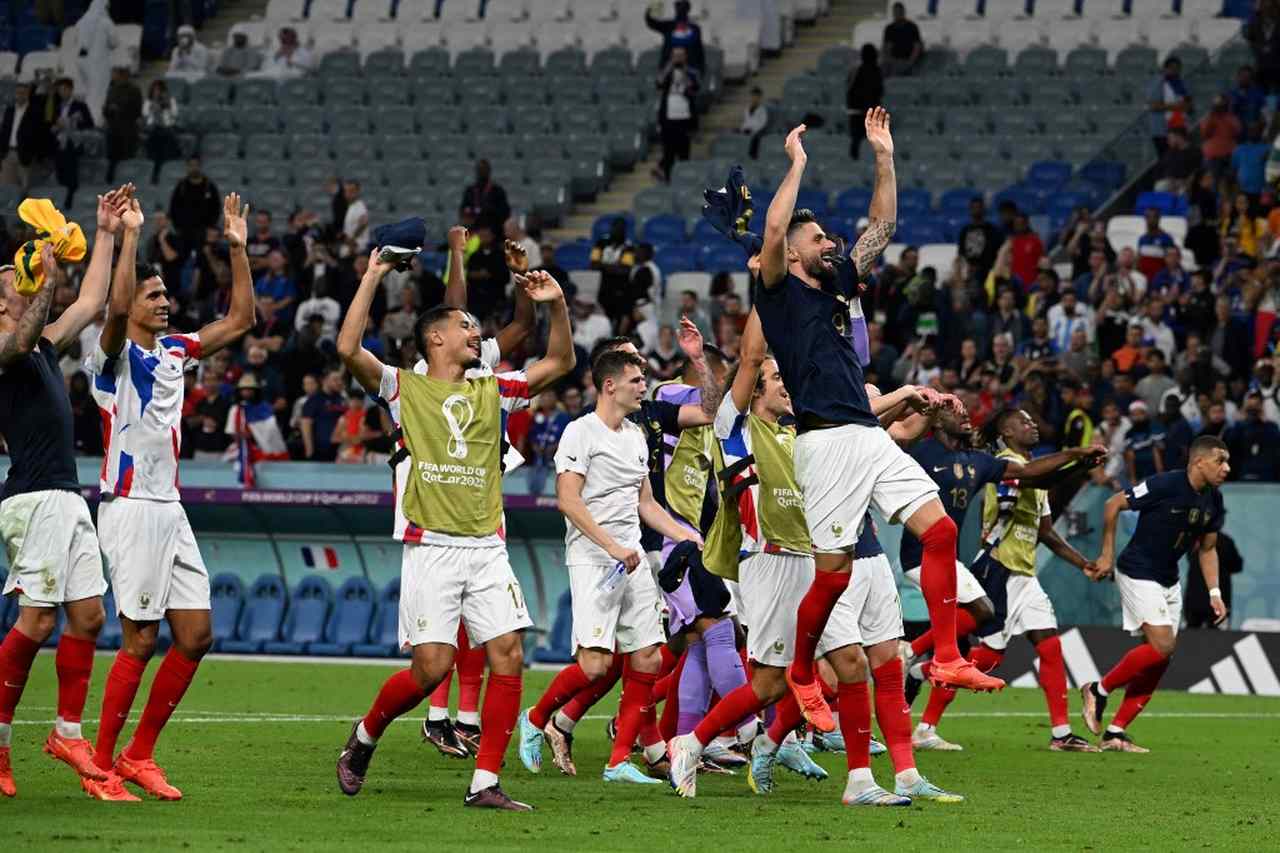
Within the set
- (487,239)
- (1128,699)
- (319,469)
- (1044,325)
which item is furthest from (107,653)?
(1128,699)

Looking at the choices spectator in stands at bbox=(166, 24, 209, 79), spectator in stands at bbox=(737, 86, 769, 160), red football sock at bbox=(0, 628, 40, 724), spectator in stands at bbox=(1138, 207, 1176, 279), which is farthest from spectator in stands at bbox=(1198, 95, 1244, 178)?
red football sock at bbox=(0, 628, 40, 724)

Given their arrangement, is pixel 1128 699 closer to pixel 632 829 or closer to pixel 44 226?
pixel 632 829

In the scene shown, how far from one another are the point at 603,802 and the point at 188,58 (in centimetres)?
2897

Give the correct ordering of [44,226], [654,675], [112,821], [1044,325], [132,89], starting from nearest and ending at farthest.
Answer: [112,821] < [44,226] < [654,675] < [1044,325] < [132,89]

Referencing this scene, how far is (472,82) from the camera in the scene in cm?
3600

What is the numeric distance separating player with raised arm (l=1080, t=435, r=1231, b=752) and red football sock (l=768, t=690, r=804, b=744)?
14.8 feet

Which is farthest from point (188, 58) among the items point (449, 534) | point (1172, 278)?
point (449, 534)

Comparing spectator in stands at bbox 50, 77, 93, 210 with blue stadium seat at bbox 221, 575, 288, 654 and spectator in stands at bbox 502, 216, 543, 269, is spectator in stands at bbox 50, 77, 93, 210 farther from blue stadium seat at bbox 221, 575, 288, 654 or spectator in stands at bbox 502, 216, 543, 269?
blue stadium seat at bbox 221, 575, 288, 654

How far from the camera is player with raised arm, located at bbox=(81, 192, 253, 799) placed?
10750 mm

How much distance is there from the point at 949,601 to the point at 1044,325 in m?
13.9

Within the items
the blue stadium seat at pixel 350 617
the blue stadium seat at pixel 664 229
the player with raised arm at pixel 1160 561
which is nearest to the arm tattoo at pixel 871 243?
the player with raised arm at pixel 1160 561

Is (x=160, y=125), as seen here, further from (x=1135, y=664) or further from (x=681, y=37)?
(x=1135, y=664)

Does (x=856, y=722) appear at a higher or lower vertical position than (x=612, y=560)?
lower

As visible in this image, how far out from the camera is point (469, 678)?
45.3 feet
